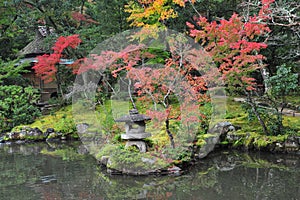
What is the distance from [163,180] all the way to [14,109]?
29.2 feet

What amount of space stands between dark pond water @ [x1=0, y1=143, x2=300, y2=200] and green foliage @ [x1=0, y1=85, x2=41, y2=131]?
4377 mm

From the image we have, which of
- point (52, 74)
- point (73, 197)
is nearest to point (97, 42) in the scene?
point (52, 74)

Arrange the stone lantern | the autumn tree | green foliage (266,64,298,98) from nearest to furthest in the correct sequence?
the stone lantern → green foliage (266,64,298,98) → the autumn tree

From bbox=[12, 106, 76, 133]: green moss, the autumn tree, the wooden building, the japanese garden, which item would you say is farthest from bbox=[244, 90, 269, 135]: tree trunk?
the wooden building

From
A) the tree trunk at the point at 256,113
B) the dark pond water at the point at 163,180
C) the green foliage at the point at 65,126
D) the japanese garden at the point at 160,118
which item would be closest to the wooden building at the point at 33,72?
the japanese garden at the point at 160,118

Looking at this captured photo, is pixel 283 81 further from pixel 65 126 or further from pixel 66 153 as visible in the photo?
pixel 65 126

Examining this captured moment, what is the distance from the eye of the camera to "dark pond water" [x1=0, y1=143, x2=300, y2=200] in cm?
630

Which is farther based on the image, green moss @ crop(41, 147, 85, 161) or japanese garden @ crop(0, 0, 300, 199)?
green moss @ crop(41, 147, 85, 161)

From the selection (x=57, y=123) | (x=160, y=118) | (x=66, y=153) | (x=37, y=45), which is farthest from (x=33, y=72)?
(x=160, y=118)

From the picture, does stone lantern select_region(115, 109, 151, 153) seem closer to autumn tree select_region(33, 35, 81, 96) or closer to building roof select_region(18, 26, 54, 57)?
autumn tree select_region(33, 35, 81, 96)

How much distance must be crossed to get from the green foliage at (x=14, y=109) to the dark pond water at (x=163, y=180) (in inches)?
172

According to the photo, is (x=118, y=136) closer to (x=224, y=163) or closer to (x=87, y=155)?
(x=87, y=155)

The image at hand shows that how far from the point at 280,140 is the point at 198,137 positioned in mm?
2275

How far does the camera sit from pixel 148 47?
44.4 ft
